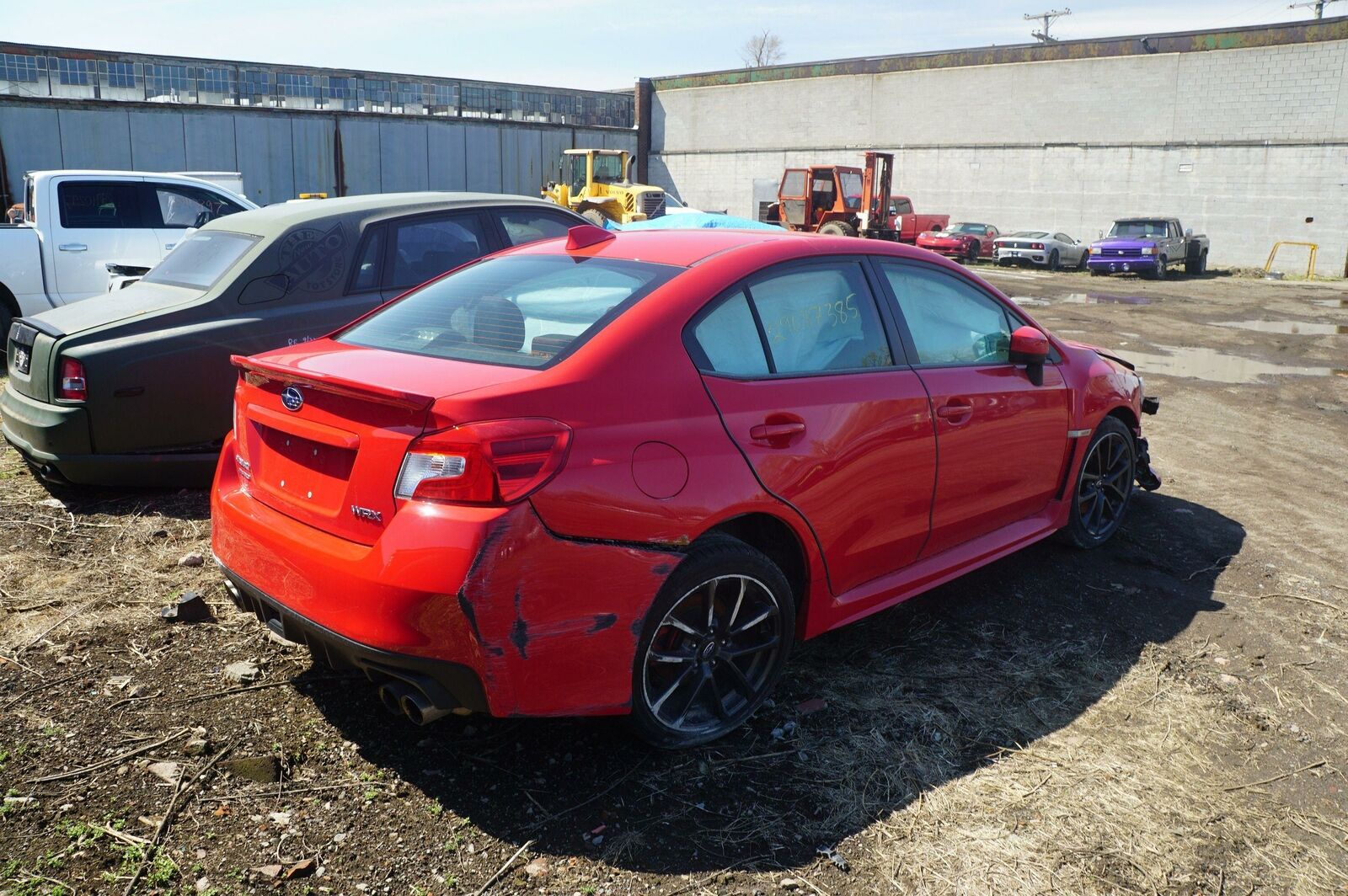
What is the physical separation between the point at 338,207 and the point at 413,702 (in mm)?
4080

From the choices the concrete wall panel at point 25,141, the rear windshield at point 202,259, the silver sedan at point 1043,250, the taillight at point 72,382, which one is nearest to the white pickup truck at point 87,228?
the rear windshield at point 202,259

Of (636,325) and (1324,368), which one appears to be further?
(1324,368)

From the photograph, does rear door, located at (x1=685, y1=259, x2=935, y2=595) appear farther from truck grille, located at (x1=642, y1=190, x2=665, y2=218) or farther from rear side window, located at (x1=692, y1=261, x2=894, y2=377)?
truck grille, located at (x1=642, y1=190, x2=665, y2=218)

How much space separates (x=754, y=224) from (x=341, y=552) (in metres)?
11.2

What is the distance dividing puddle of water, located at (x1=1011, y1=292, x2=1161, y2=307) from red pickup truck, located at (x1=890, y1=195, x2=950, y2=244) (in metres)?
10.4

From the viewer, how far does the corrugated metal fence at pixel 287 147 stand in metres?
29.3

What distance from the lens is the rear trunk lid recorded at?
2.79m

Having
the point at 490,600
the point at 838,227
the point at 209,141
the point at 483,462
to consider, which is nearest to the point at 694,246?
the point at 483,462

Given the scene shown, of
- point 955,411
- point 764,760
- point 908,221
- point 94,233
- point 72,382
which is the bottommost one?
point 764,760

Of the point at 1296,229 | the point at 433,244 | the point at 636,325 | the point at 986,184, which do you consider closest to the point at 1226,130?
the point at 1296,229

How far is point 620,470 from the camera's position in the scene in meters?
2.85

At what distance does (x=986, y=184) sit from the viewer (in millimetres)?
38594

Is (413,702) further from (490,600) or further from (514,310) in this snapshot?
(514,310)

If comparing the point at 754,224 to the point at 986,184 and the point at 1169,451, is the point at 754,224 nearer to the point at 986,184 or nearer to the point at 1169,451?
the point at 1169,451
